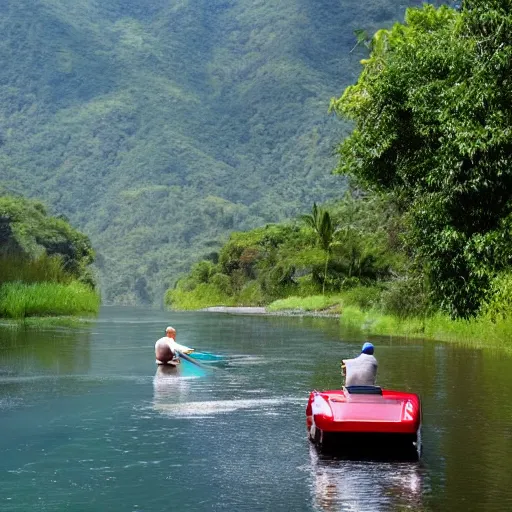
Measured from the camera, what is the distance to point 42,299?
2079 inches

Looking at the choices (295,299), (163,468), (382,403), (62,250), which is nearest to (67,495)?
(163,468)

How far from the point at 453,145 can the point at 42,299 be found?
26.2 meters

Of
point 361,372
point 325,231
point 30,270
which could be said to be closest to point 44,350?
point 361,372

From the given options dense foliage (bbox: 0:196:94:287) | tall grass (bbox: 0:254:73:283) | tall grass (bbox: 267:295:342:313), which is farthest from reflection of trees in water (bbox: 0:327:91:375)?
dense foliage (bbox: 0:196:94:287)

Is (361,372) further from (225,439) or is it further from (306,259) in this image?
(306,259)

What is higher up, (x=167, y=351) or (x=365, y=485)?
(x=167, y=351)

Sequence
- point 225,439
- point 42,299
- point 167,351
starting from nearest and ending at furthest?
point 225,439 → point 167,351 → point 42,299

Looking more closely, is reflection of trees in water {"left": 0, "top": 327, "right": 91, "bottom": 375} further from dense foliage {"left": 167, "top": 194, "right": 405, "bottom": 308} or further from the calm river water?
dense foliage {"left": 167, "top": 194, "right": 405, "bottom": 308}

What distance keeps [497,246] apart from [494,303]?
1888mm

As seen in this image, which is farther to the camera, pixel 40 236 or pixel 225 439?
pixel 40 236

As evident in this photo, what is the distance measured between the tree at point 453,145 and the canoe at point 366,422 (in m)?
19.9

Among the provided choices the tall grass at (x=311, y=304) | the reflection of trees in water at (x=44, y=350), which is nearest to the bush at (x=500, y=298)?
the reflection of trees in water at (x=44, y=350)

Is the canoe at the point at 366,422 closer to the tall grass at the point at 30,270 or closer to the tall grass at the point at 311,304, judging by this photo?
the tall grass at the point at 30,270

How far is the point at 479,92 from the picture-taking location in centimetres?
3344
